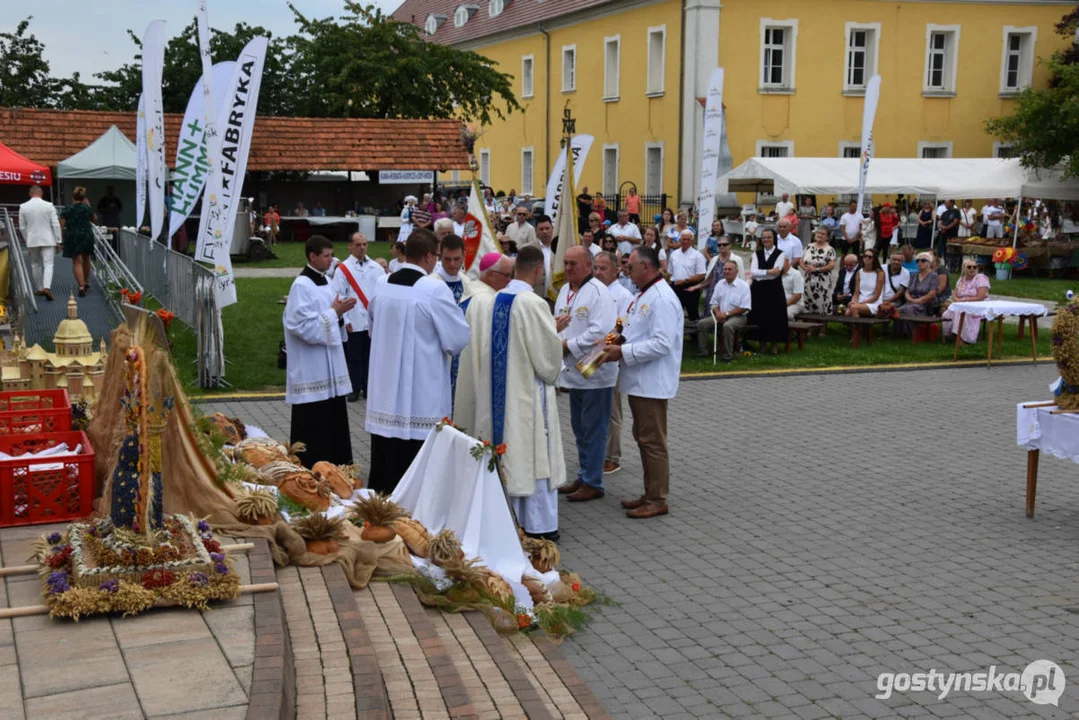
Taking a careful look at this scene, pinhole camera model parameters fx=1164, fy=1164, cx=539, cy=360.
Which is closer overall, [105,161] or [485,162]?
[105,161]

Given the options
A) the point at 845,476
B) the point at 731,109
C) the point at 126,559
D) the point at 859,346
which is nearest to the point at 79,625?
the point at 126,559

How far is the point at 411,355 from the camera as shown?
823 cm

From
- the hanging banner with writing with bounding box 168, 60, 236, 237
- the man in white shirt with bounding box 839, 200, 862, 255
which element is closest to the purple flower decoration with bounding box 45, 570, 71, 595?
the hanging banner with writing with bounding box 168, 60, 236, 237

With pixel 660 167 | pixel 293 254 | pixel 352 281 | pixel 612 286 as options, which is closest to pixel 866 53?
pixel 660 167

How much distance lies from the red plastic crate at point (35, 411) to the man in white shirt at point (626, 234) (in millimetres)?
9698

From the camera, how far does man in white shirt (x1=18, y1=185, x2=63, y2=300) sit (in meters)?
17.1

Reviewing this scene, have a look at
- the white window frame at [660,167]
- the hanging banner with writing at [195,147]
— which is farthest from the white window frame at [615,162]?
the hanging banner with writing at [195,147]

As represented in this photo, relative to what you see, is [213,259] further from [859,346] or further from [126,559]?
[859,346]

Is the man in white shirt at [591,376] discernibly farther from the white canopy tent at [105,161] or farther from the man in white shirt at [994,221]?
the man in white shirt at [994,221]

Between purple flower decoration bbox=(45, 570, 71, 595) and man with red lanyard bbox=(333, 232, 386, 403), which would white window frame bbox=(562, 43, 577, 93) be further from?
purple flower decoration bbox=(45, 570, 71, 595)

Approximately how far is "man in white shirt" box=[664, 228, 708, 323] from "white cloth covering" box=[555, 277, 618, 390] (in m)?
7.90

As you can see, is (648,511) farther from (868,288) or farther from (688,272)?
(868,288)

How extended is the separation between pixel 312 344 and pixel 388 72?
32654mm

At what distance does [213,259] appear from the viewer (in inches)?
514
